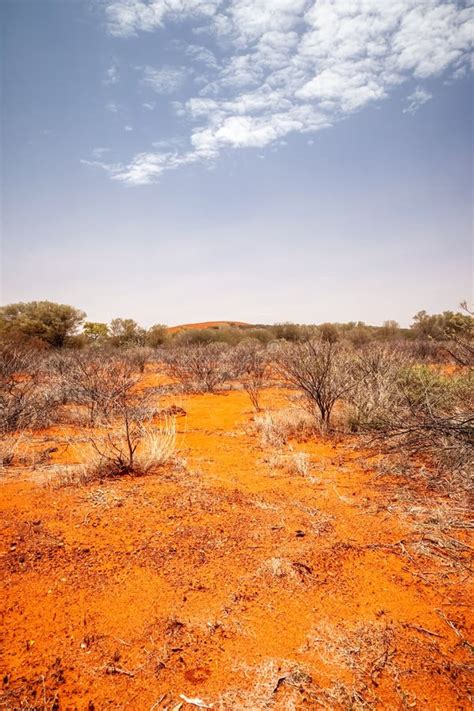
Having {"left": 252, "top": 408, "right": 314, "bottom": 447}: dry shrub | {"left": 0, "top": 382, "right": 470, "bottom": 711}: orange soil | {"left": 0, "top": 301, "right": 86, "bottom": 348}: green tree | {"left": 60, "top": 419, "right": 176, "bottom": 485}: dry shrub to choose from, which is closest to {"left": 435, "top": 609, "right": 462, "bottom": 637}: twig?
{"left": 0, "top": 382, "right": 470, "bottom": 711}: orange soil

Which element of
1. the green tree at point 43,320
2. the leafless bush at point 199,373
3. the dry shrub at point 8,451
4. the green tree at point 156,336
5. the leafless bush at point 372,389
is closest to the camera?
the dry shrub at point 8,451

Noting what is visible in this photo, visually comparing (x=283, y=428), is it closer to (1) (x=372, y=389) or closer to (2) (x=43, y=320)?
(1) (x=372, y=389)

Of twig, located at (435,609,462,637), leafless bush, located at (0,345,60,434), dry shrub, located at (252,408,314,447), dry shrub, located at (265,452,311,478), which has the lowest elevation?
twig, located at (435,609,462,637)

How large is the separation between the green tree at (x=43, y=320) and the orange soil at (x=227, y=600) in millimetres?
19725

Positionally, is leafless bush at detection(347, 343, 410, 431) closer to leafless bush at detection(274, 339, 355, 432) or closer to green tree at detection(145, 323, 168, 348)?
leafless bush at detection(274, 339, 355, 432)

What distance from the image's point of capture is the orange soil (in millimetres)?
1806

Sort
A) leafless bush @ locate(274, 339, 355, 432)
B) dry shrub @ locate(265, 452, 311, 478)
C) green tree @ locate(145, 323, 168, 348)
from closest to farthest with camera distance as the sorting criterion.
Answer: dry shrub @ locate(265, 452, 311, 478), leafless bush @ locate(274, 339, 355, 432), green tree @ locate(145, 323, 168, 348)

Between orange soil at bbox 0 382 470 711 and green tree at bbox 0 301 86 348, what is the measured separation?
19725 millimetres

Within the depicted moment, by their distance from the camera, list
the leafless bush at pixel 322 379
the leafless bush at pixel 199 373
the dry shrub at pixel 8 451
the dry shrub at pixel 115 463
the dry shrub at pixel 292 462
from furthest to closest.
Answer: the leafless bush at pixel 199 373 → the leafless bush at pixel 322 379 → the dry shrub at pixel 8 451 → the dry shrub at pixel 292 462 → the dry shrub at pixel 115 463

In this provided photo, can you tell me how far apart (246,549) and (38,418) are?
612 centimetres

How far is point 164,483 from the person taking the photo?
4.39 metres

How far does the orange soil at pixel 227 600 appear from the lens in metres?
1.81

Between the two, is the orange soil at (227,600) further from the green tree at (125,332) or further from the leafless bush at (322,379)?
the green tree at (125,332)

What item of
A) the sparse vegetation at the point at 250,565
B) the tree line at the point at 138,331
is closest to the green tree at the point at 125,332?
the tree line at the point at 138,331
